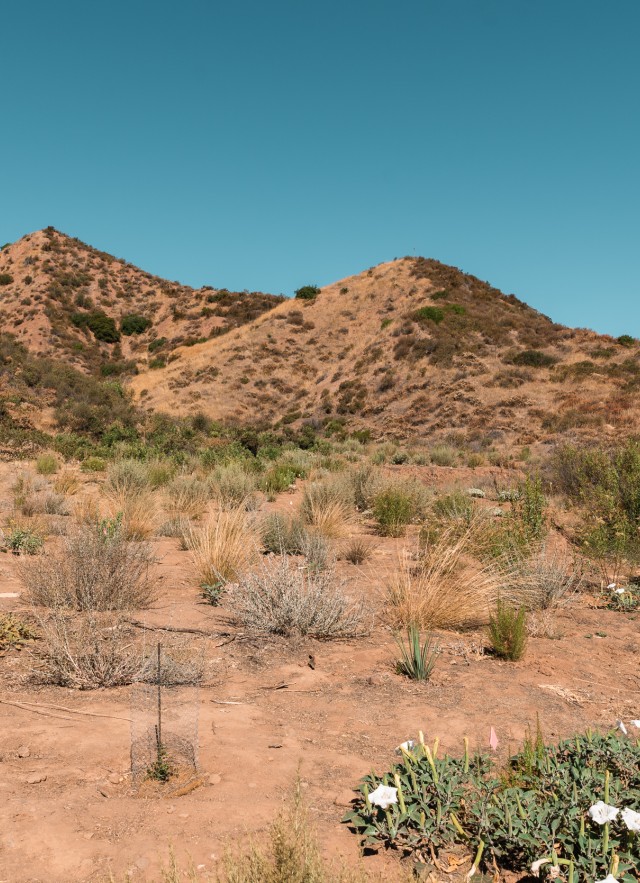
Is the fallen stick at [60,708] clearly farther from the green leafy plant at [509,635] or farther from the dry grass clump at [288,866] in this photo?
the green leafy plant at [509,635]

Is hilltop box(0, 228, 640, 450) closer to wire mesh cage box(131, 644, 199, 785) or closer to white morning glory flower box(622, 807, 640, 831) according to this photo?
wire mesh cage box(131, 644, 199, 785)

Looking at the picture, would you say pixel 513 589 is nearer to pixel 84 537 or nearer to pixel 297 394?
pixel 84 537

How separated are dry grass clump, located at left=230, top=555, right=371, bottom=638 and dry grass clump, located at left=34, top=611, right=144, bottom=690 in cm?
109

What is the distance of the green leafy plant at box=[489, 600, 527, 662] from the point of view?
14.2 ft

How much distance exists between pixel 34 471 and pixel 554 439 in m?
17.9

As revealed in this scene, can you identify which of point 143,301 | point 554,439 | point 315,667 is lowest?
point 315,667

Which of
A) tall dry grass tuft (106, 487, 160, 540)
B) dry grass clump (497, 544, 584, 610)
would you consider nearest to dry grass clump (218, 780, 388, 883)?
dry grass clump (497, 544, 584, 610)

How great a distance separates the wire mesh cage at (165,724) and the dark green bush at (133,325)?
159 feet

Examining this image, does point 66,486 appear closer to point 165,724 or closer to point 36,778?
point 165,724

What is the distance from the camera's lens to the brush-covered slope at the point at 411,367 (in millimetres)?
28031

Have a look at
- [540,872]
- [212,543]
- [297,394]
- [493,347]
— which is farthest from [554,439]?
[540,872]

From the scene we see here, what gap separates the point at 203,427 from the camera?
93.8 feet

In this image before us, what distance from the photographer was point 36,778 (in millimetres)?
2629

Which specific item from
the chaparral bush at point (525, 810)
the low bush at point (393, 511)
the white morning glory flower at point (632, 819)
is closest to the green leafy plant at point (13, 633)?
the chaparral bush at point (525, 810)
